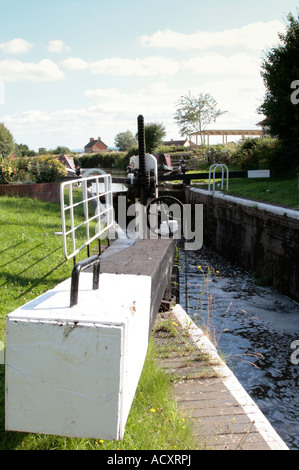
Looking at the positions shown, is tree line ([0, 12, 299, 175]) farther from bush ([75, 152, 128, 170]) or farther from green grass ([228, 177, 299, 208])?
bush ([75, 152, 128, 170])

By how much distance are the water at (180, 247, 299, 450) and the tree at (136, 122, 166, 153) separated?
3163 cm

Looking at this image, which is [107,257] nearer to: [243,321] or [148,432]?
[148,432]

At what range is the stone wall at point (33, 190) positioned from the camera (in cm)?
1062

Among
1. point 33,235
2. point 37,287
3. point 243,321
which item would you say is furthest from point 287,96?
point 37,287

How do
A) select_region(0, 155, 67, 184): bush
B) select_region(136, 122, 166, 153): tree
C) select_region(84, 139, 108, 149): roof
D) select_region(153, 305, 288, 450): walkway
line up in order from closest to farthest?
select_region(153, 305, 288, 450): walkway → select_region(0, 155, 67, 184): bush → select_region(136, 122, 166, 153): tree → select_region(84, 139, 108, 149): roof

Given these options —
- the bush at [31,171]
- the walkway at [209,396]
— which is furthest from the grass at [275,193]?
the walkway at [209,396]

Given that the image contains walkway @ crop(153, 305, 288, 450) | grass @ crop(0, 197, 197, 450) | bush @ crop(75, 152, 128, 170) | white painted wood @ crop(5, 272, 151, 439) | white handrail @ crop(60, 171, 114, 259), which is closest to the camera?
white painted wood @ crop(5, 272, 151, 439)

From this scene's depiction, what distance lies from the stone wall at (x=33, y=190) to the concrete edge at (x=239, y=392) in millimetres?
7160

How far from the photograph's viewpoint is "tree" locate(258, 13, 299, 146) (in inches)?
604

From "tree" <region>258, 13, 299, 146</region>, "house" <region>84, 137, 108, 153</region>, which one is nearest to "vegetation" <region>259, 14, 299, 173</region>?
"tree" <region>258, 13, 299, 146</region>

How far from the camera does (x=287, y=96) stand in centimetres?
1536

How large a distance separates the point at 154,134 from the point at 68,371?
132ft
